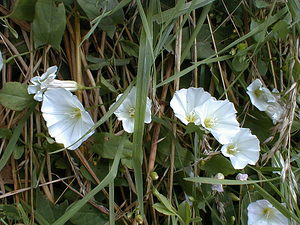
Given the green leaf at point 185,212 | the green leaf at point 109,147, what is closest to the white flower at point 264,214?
the green leaf at point 185,212

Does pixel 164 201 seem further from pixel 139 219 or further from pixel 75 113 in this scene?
pixel 75 113

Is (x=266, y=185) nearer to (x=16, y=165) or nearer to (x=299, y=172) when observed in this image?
(x=299, y=172)

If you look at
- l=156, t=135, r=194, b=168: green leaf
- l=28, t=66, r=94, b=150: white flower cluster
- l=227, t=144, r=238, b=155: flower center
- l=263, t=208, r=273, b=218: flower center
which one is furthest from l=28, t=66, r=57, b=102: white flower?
l=263, t=208, r=273, b=218: flower center

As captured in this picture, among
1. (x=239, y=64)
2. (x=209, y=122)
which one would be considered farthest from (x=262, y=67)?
(x=209, y=122)

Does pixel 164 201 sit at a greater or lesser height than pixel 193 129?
lesser

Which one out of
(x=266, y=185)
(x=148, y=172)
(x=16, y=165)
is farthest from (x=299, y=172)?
(x=16, y=165)

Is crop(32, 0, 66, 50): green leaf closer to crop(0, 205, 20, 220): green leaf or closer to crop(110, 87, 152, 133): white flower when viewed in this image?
crop(110, 87, 152, 133): white flower
